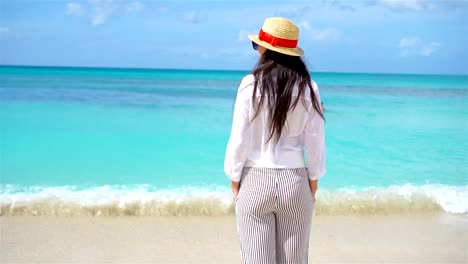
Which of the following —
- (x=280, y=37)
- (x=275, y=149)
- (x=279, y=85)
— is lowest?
(x=275, y=149)

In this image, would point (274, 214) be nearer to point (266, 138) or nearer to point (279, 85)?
point (266, 138)

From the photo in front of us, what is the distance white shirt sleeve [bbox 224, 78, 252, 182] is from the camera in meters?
2.08

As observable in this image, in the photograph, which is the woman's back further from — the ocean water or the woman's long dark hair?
the ocean water

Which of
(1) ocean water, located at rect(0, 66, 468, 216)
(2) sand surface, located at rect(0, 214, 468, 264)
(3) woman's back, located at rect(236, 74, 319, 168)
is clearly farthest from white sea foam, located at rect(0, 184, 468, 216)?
(3) woman's back, located at rect(236, 74, 319, 168)

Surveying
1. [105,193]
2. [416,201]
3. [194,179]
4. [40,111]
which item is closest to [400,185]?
[416,201]

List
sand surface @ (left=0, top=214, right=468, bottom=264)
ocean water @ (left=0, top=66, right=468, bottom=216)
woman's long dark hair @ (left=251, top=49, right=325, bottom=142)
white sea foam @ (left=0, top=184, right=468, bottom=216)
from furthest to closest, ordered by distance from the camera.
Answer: ocean water @ (left=0, top=66, right=468, bottom=216) < white sea foam @ (left=0, top=184, right=468, bottom=216) < sand surface @ (left=0, top=214, right=468, bottom=264) < woman's long dark hair @ (left=251, top=49, right=325, bottom=142)

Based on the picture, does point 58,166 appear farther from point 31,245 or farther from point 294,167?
point 294,167

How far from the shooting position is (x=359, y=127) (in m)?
11.3

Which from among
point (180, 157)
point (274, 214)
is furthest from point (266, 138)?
point (180, 157)

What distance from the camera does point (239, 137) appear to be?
211cm

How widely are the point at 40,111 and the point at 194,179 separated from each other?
7024 mm

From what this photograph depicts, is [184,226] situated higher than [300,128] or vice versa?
[300,128]

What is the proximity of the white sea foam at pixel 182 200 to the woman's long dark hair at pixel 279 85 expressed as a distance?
3.05 metres

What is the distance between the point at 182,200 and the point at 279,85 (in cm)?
367
